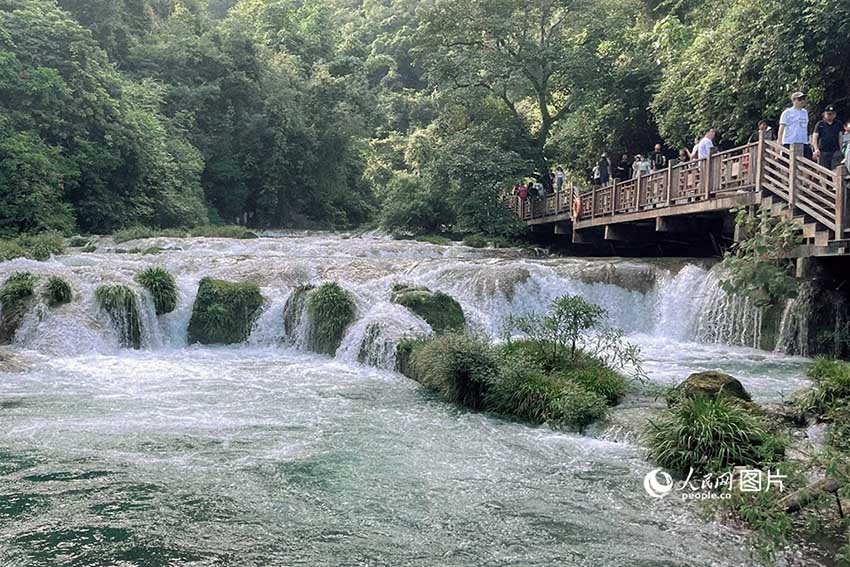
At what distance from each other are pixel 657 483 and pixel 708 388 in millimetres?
1958

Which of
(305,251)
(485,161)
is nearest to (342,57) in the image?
(485,161)

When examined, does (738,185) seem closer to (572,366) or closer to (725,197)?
(725,197)

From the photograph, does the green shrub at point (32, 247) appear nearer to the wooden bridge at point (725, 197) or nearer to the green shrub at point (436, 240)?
the green shrub at point (436, 240)

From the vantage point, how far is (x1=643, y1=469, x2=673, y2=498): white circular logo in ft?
21.2

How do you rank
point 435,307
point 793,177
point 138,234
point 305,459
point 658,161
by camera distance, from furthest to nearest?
point 138,234 → point 658,161 → point 435,307 → point 793,177 → point 305,459

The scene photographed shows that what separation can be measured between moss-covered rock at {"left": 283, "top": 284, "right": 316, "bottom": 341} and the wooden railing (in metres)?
8.25

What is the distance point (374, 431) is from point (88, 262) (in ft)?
39.0

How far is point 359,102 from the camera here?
37219 mm

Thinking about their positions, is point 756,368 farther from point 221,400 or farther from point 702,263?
point 221,400

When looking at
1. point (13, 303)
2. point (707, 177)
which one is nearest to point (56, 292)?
point (13, 303)

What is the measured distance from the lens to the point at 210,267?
56.4 feet

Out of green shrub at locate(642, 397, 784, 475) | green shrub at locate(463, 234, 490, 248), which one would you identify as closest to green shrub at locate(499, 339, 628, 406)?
green shrub at locate(642, 397, 784, 475)

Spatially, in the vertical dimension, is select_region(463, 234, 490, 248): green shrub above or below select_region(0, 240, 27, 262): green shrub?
above

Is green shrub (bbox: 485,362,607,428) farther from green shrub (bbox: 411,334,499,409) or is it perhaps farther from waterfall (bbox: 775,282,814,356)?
waterfall (bbox: 775,282,814,356)
